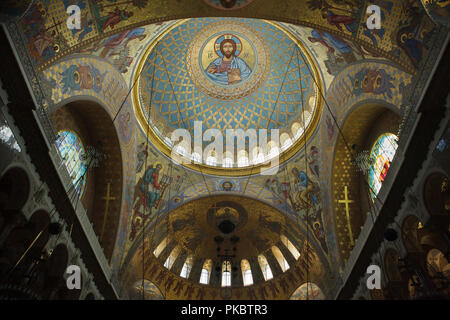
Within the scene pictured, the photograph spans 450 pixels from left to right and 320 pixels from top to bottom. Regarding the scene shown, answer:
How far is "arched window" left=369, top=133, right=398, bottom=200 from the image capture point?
1124 cm

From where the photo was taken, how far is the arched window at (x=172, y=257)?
669 inches

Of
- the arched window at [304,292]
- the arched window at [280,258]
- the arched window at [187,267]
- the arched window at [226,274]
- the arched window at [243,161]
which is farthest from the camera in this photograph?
the arched window at [226,274]

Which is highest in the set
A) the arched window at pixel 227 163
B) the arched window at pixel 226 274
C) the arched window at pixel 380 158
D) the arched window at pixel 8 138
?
the arched window at pixel 227 163

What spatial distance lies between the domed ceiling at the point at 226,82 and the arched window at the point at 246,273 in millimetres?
6683

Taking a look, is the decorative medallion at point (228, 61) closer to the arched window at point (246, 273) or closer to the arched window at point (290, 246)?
the arched window at point (290, 246)

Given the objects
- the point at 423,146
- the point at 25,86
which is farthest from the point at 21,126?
the point at 423,146

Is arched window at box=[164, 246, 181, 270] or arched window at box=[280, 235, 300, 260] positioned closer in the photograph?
arched window at box=[280, 235, 300, 260]

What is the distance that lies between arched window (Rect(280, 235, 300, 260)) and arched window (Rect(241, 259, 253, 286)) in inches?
101

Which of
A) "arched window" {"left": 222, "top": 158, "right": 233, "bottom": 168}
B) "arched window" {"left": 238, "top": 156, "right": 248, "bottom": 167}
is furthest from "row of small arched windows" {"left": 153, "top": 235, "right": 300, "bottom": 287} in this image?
"arched window" {"left": 222, "top": 158, "right": 233, "bottom": 168}

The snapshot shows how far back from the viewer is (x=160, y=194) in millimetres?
14930

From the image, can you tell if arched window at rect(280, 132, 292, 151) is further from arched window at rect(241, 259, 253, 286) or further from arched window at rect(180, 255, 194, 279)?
arched window at rect(180, 255, 194, 279)

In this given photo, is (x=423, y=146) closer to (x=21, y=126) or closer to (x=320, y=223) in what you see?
(x=320, y=223)

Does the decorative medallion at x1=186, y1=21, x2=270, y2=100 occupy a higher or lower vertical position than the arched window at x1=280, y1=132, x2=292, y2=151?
higher

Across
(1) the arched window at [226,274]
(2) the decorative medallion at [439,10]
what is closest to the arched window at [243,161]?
(1) the arched window at [226,274]
